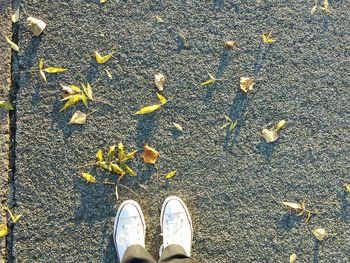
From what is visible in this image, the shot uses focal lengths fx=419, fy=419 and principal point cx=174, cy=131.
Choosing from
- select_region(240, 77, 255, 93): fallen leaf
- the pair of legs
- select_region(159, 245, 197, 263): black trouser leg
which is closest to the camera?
select_region(159, 245, 197, 263): black trouser leg

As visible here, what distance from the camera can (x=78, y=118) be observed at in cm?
236

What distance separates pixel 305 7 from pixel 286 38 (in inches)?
8.8

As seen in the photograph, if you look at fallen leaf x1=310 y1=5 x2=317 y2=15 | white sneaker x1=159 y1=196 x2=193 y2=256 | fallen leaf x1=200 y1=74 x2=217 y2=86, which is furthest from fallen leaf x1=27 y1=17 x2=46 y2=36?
fallen leaf x1=310 y1=5 x2=317 y2=15

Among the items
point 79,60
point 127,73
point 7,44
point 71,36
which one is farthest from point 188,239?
point 7,44

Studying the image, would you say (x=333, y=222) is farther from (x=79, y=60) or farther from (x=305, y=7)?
(x=79, y=60)

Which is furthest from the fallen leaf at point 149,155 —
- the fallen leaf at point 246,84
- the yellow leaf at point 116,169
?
the fallen leaf at point 246,84

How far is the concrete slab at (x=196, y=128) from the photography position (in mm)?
2346

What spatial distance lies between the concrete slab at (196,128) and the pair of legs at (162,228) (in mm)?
48

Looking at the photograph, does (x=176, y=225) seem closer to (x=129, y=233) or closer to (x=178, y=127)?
(x=129, y=233)

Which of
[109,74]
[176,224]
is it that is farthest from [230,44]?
[176,224]

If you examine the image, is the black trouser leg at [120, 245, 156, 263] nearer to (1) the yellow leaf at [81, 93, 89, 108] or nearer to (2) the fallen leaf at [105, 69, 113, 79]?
(1) the yellow leaf at [81, 93, 89, 108]

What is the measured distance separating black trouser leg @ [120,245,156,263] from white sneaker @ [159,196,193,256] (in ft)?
0.40

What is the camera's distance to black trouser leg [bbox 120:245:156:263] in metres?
2.23

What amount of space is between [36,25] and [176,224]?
1.37 meters
